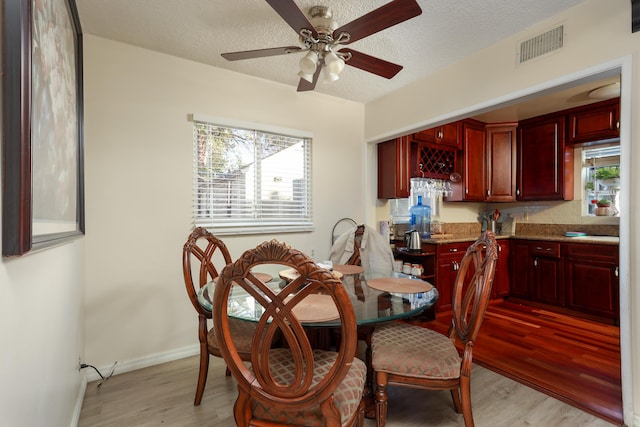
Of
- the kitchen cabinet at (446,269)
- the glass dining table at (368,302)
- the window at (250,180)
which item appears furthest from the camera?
the kitchen cabinet at (446,269)

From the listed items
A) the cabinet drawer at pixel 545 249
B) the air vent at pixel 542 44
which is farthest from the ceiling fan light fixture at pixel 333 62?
the cabinet drawer at pixel 545 249

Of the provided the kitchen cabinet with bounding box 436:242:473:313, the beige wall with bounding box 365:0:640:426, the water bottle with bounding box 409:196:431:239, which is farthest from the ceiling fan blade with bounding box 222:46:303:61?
the water bottle with bounding box 409:196:431:239

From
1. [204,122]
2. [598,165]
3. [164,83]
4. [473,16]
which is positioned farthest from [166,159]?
[598,165]

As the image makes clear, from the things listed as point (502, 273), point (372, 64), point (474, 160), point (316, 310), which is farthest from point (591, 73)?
point (502, 273)

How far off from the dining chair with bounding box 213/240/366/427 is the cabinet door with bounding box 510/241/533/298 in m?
3.71

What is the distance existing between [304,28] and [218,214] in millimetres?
1723

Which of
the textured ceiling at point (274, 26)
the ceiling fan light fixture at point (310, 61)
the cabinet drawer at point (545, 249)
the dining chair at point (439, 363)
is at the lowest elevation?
the dining chair at point (439, 363)

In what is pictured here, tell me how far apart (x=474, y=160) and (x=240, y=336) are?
3.71m

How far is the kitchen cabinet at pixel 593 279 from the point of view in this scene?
3.28 meters

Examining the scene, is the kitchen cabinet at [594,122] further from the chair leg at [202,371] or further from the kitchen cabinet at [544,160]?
the chair leg at [202,371]

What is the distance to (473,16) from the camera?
2.07 meters

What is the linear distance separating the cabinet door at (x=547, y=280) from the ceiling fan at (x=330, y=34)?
3268 mm

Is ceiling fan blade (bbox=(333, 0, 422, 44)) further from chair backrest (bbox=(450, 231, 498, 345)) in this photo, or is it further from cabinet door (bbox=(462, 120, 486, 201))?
cabinet door (bbox=(462, 120, 486, 201))

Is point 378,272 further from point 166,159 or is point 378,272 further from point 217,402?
point 166,159
